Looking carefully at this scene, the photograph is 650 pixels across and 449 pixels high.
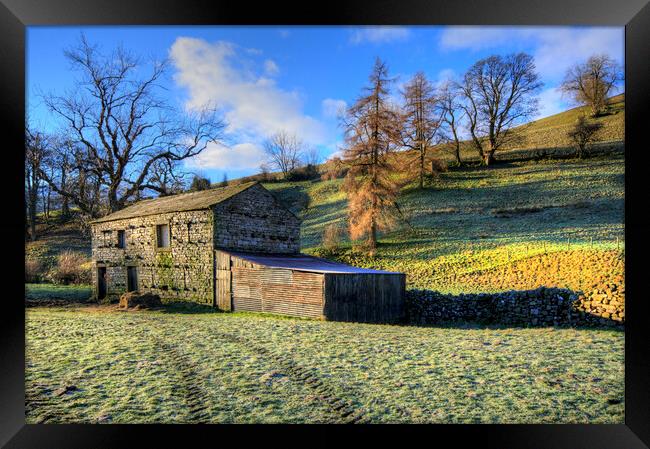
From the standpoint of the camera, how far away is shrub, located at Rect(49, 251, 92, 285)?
13211 mm

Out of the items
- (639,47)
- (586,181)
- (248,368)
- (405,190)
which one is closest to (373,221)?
(405,190)

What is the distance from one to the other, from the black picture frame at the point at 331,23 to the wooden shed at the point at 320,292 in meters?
5.83

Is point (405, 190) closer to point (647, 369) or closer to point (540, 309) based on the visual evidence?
point (540, 309)

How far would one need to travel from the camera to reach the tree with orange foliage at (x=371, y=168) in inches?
477

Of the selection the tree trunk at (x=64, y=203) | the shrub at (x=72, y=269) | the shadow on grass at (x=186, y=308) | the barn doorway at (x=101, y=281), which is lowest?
the shadow on grass at (x=186, y=308)

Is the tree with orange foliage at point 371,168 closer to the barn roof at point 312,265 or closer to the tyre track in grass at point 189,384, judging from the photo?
the barn roof at point 312,265

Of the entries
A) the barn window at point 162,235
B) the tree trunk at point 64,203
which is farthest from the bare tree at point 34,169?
the barn window at point 162,235

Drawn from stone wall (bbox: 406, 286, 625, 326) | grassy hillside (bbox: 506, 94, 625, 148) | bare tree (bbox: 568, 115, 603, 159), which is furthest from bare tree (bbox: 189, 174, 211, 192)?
bare tree (bbox: 568, 115, 603, 159)

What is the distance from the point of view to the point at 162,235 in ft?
46.6

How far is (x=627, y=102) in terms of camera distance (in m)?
4.24

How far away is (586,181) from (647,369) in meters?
17.1

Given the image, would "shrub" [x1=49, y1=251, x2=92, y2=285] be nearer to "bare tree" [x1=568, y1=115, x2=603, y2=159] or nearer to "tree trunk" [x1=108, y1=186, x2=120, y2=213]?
"tree trunk" [x1=108, y1=186, x2=120, y2=213]

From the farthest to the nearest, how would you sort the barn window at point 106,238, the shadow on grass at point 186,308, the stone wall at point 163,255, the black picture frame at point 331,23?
the barn window at point 106,238 → the stone wall at point 163,255 → the shadow on grass at point 186,308 → the black picture frame at point 331,23

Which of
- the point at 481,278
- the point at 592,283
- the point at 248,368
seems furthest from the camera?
the point at 481,278
